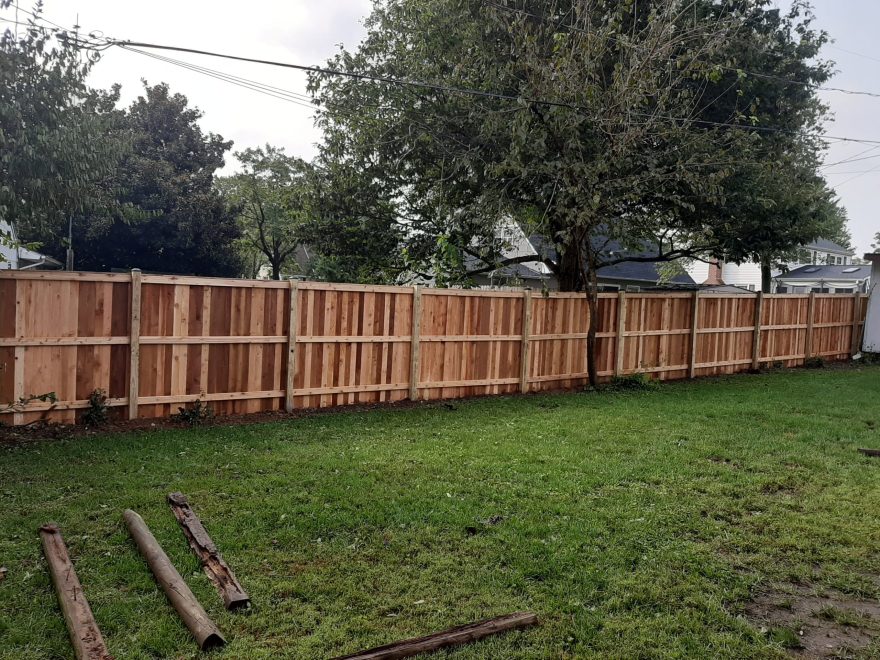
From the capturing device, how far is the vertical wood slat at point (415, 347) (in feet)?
28.3

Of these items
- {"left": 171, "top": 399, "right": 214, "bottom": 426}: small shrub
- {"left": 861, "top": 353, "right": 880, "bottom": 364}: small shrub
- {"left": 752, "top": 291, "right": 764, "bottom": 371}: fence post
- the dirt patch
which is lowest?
the dirt patch

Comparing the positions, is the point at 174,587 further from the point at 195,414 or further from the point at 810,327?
the point at 810,327

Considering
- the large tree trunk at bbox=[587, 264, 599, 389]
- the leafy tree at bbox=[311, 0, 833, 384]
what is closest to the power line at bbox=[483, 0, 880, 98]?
the leafy tree at bbox=[311, 0, 833, 384]

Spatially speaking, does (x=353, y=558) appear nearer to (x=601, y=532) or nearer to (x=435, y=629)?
(x=435, y=629)

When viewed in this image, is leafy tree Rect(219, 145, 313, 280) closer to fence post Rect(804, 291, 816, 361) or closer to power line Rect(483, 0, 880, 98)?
power line Rect(483, 0, 880, 98)

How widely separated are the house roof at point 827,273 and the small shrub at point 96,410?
28731mm

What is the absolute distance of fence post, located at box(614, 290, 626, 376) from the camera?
1084 cm

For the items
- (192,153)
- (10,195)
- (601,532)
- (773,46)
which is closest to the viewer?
(601,532)

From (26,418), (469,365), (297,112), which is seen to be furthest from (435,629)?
(297,112)

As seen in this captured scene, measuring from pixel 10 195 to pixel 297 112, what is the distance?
271 inches

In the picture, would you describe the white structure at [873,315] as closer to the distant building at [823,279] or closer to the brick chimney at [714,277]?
the distant building at [823,279]

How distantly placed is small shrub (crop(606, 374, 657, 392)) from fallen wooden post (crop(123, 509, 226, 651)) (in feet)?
26.6

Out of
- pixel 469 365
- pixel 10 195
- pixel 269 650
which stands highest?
pixel 10 195

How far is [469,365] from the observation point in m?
9.32
